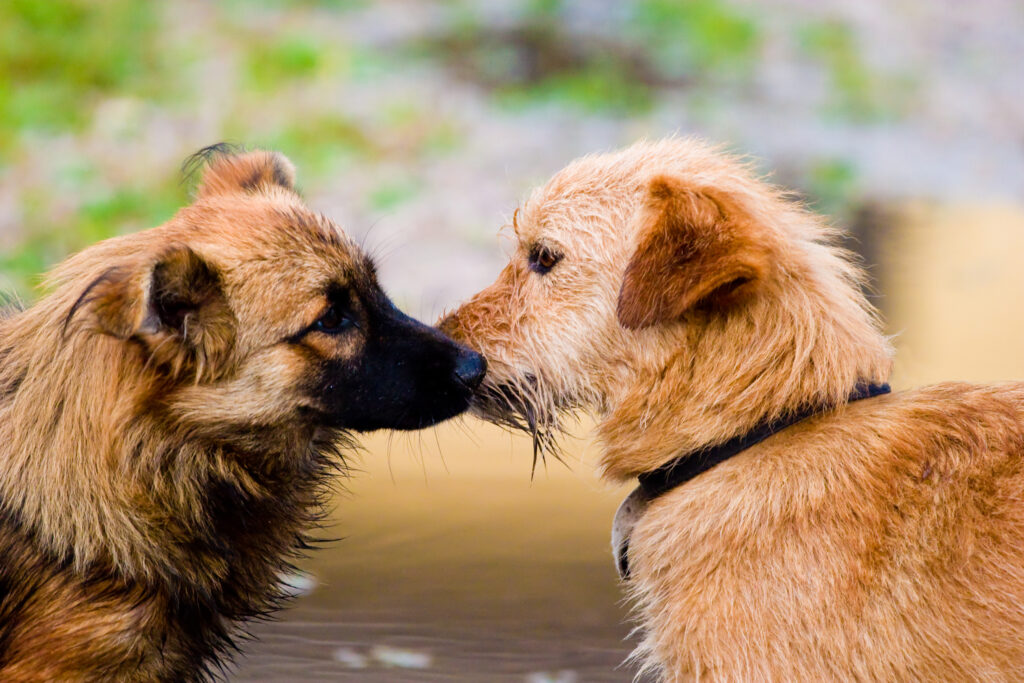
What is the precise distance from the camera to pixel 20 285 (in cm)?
725

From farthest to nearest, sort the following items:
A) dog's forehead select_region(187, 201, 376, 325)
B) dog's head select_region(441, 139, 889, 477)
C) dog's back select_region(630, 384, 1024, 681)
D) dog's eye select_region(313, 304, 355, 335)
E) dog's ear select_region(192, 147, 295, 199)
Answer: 1. dog's ear select_region(192, 147, 295, 199)
2. dog's eye select_region(313, 304, 355, 335)
3. dog's forehead select_region(187, 201, 376, 325)
4. dog's head select_region(441, 139, 889, 477)
5. dog's back select_region(630, 384, 1024, 681)

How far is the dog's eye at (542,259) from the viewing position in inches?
134

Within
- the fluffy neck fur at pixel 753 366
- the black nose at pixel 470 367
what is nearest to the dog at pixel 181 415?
the black nose at pixel 470 367

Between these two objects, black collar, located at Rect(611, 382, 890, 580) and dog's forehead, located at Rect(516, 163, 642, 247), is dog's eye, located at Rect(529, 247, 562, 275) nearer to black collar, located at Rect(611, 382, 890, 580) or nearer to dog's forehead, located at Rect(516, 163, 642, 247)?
dog's forehead, located at Rect(516, 163, 642, 247)

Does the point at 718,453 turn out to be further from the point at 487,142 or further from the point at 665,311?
the point at 487,142

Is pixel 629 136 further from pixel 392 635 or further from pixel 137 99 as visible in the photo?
pixel 392 635

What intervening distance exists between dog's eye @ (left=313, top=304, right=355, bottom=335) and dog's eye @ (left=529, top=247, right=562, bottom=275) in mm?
592

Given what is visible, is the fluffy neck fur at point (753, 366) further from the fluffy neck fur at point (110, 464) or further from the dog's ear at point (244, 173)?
the dog's ear at point (244, 173)

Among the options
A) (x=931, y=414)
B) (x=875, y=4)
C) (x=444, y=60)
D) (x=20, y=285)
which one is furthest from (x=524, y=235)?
(x=875, y=4)

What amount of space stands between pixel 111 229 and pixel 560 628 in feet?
16.4

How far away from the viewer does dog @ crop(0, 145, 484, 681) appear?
3109 mm

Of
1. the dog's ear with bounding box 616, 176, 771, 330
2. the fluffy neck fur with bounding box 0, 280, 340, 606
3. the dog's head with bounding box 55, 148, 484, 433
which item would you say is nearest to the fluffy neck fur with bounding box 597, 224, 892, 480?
the dog's ear with bounding box 616, 176, 771, 330

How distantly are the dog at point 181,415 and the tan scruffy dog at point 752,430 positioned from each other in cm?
41

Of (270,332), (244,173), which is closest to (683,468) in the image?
(270,332)
